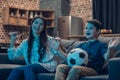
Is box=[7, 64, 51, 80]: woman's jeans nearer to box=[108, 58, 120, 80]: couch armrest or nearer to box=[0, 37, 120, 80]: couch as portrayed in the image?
box=[0, 37, 120, 80]: couch

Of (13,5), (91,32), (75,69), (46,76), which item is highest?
(13,5)

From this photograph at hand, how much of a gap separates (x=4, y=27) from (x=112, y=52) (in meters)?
5.42

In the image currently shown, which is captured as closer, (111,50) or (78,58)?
(111,50)

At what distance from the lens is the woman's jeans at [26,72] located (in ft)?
11.2

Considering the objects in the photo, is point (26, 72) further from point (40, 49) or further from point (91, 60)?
point (91, 60)

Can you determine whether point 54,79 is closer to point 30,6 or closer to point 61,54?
point 61,54

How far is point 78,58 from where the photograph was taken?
3.32 meters

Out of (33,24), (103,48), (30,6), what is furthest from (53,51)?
(30,6)

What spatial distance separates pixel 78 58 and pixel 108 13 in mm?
4827

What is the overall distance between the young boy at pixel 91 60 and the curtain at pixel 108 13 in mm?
4383

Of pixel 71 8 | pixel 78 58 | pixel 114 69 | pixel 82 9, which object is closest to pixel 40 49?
pixel 78 58

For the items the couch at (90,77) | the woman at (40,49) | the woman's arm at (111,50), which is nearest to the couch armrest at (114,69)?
the couch at (90,77)

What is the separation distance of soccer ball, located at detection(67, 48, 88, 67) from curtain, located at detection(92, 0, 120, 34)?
4.58m

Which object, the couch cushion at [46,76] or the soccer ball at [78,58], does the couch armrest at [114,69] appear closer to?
the soccer ball at [78,58]
